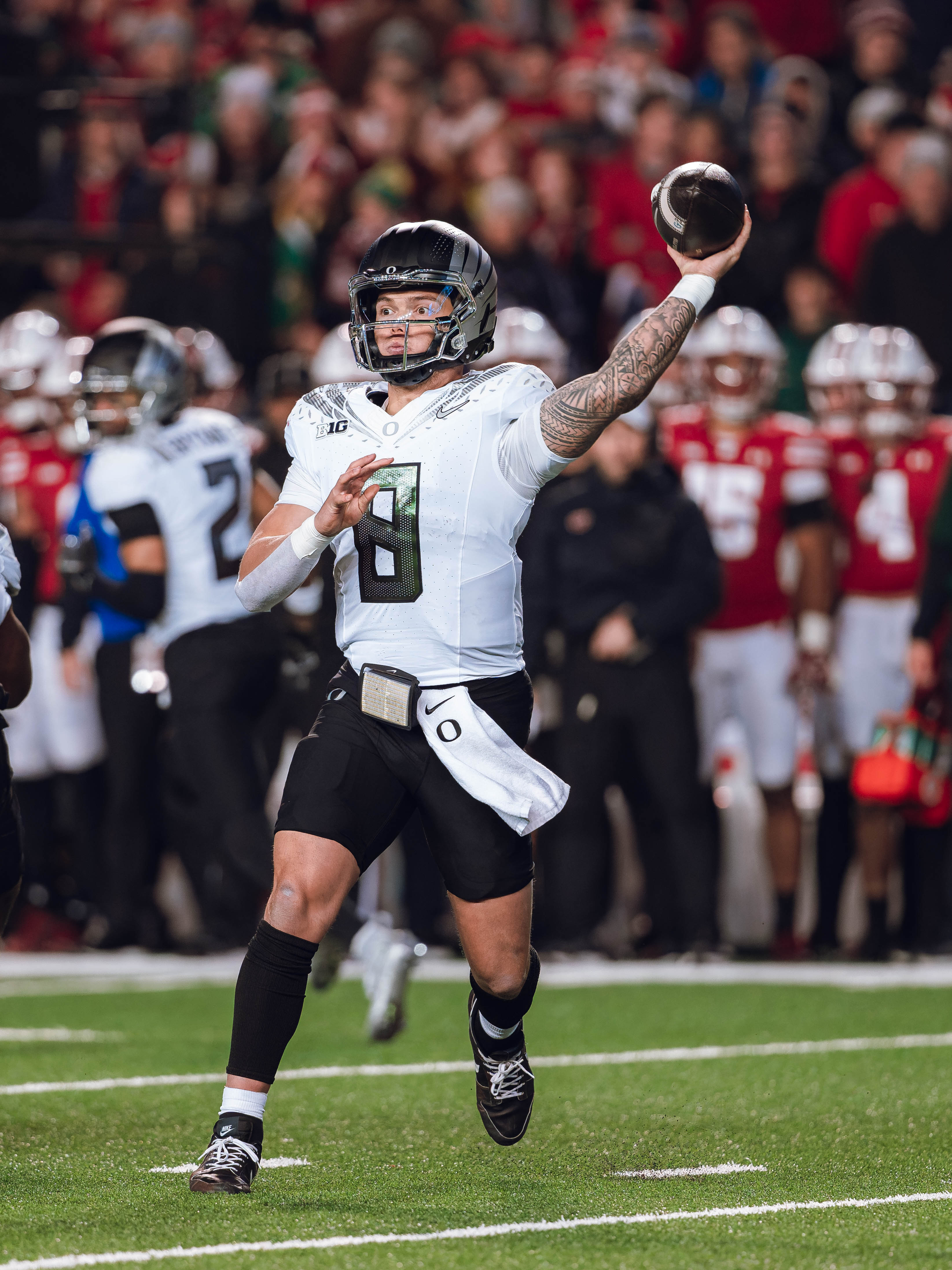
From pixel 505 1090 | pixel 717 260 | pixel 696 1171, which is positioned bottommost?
pixel 696 1171

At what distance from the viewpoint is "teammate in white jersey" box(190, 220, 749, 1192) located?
427 cm

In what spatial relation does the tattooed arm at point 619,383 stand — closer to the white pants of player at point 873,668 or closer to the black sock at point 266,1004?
the black sock at point 266,1004

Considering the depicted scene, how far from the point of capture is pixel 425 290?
4648 mm

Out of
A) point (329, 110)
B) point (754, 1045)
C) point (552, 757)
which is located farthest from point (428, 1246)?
point (329, 110)

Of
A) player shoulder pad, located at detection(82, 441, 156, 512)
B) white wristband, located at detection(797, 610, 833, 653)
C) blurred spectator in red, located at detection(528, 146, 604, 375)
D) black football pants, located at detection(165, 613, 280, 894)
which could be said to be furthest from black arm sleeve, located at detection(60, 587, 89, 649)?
blurred spectator in red, located at detection(528, 146, 604, 375)

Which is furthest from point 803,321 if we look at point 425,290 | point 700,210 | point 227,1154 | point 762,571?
point 227,1154

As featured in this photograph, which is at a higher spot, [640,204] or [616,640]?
[640,204]

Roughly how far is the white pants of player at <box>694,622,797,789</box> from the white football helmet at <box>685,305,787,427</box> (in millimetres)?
923

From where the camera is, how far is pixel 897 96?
462 inches

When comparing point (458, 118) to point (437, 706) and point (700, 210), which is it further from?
point (437, 706)

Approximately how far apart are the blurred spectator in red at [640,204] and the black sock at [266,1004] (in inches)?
283

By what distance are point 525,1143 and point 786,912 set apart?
168 inches

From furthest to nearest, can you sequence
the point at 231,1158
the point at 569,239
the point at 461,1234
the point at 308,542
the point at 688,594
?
1. the point at 569,239
2. the point at 688,594
3. the point at 308,542
4. the point at 231,1158
5. the point at 461,1234

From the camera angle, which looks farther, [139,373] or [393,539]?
[139,373]
